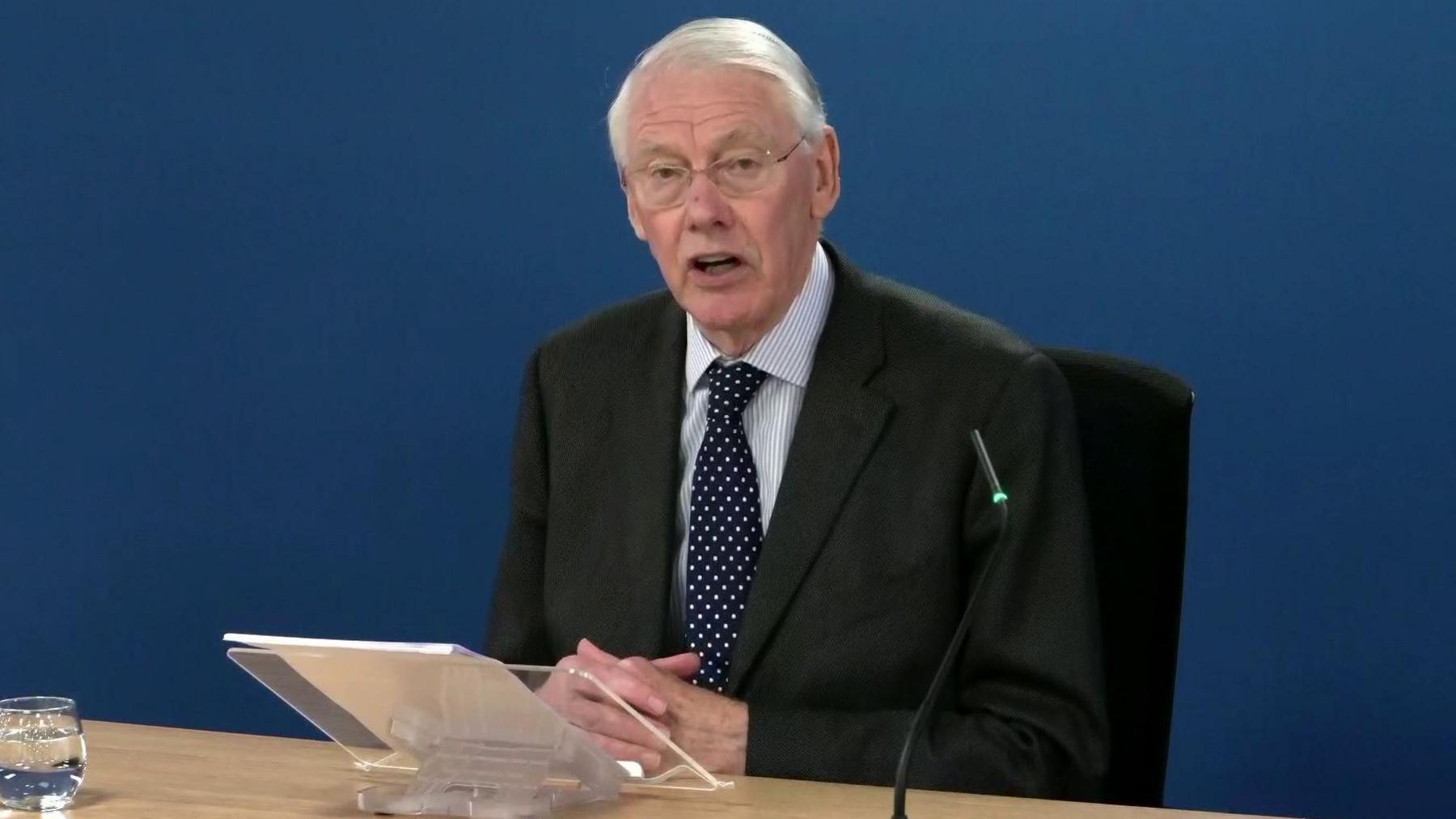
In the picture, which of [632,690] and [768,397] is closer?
[632,690]

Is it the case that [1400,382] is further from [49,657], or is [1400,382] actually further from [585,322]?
[49,657]

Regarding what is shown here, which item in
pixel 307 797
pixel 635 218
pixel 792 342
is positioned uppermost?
pixel 635 218

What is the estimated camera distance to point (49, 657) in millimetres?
3305

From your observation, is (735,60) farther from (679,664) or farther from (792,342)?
(679,664)

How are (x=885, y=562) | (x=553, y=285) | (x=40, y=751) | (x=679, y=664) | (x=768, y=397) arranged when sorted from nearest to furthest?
(x=40, y=751) → (x=679, y=664) → (x=885, y=562) → (x=768, y=397) → (x=553, y=285)

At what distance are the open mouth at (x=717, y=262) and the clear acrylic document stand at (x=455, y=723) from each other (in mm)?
575

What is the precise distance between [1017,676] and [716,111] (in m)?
0.70

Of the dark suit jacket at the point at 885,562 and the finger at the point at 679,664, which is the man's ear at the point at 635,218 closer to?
the dark suit jacket at the point at 885,562

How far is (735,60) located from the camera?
207cm

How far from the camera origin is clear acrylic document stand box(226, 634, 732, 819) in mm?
1496

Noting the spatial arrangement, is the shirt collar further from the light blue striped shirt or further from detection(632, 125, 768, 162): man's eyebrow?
detection(632, 125, 768, 162): man's eyebrow

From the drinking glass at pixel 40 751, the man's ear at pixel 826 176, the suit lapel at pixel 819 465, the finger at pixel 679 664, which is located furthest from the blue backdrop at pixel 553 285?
the drinking glass at pixel 40 751

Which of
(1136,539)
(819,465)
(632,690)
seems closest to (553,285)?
(819,465)

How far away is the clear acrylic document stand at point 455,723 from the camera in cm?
150
